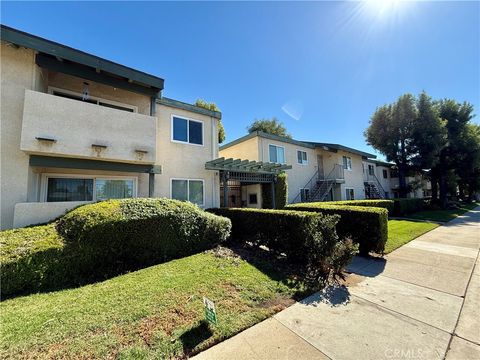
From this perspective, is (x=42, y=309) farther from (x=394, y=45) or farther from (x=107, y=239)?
(x=394, y=45)

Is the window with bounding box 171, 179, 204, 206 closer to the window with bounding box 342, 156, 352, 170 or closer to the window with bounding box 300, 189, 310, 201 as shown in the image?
the window with bounding box 300, 189, 310, 201

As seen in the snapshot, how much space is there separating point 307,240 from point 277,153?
41.9 feet

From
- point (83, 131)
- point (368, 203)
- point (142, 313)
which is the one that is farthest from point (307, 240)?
point (368, 203)

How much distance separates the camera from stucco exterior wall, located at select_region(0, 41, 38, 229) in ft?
23.5

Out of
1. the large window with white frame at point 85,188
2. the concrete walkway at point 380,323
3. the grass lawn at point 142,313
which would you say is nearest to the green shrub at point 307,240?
the concrete walkway at point 380,323

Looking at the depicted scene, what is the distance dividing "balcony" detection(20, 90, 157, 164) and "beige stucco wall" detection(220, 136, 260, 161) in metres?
8.99

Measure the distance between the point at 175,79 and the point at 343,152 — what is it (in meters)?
19.5

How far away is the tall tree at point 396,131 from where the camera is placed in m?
24.8

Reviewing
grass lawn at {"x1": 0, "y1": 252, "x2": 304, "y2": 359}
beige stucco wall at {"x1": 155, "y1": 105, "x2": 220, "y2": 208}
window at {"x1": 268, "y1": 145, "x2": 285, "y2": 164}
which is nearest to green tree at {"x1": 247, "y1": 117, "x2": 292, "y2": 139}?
window at {"x1": 268, "y1": 145, "x2": 285, "y2": 164}

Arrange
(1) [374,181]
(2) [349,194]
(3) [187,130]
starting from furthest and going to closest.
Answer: (1) [374,181]
(2) [349,194]
(3) [187,130]

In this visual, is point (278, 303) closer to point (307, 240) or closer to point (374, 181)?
point (307, 240)

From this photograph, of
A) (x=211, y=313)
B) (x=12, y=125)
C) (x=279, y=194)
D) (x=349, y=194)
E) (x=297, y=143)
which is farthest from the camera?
(x=349, y=194)

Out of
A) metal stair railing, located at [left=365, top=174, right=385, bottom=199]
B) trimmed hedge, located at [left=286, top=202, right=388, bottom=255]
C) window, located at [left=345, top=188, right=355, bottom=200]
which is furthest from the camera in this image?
metal stair railing, located at [left=365, top=174, right=385, bottom=199]

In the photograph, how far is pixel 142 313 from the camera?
379cm
